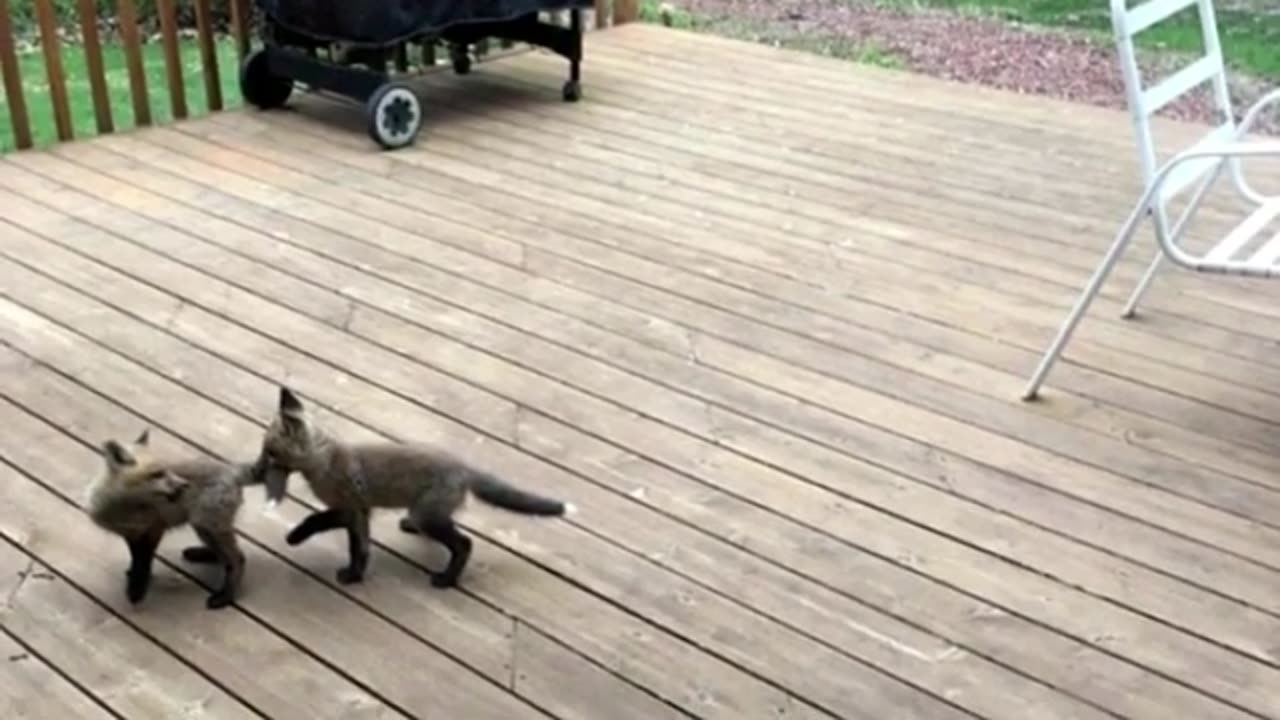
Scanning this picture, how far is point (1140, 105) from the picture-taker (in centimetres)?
282

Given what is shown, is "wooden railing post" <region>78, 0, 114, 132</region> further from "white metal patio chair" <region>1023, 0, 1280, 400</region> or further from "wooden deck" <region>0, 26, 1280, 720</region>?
"white metal patio chair" <region>1023, 0, 1280, 400</region>

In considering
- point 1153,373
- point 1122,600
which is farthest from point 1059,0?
point 1122,600

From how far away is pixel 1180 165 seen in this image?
2830 millimetres

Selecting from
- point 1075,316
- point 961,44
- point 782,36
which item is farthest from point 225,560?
point 961,44

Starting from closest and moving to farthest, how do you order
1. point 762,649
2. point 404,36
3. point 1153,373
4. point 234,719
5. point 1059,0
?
point 234,719, point 762,649, point 1153,373, point 404,36, point 1059,0

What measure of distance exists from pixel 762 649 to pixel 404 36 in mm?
2915

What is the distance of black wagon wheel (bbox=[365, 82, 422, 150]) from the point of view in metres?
4.62

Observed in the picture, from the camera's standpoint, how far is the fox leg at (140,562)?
7.54ft

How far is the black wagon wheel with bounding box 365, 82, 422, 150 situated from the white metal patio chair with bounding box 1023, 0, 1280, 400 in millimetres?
2242

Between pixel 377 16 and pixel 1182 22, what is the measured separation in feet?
10.1

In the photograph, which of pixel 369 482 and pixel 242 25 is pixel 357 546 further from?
pixel 242 25

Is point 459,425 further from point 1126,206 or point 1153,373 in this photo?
point 1126,206

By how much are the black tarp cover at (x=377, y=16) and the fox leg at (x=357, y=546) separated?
2553 millimetres

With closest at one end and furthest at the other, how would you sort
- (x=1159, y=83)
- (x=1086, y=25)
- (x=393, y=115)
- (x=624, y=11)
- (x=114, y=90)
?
(x=1159, y=83) → (x=393, y=115) → (x=624, y=11) → (x=114, y=90) → (x=1086, y=25)
